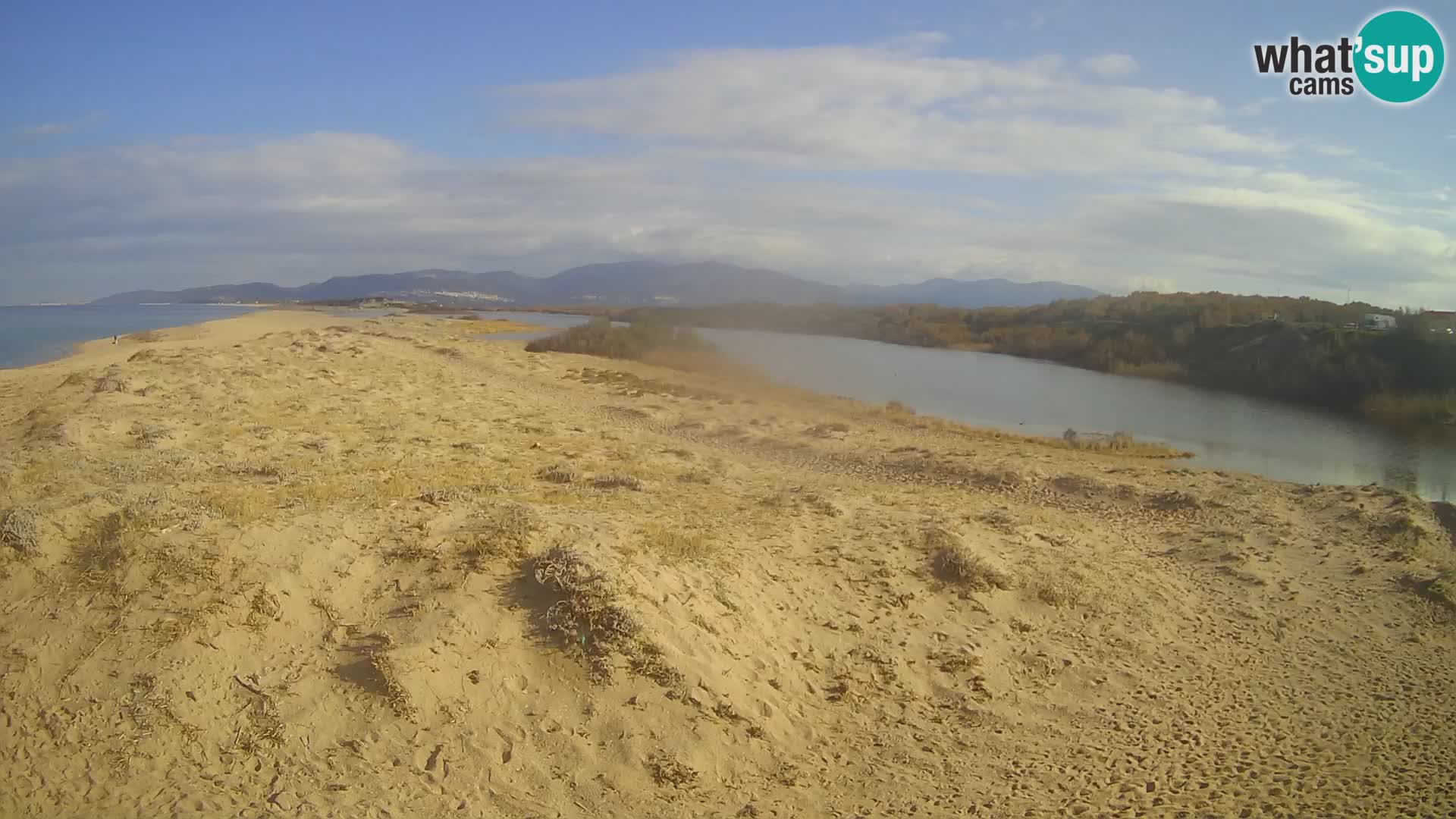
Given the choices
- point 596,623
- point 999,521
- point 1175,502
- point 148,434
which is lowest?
point 1175,502

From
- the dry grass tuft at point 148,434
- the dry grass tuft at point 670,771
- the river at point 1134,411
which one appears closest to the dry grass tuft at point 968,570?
the dry grass tuft at point 670,771

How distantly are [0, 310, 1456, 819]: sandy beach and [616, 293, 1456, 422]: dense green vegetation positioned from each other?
19885 mm

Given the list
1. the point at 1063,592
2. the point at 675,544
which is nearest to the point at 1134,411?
the point at 1063,592

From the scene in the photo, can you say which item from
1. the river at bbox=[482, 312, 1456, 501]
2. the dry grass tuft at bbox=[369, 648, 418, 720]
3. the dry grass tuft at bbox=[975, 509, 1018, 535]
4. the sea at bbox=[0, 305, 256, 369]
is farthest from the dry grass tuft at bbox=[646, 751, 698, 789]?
the sea at bbox=[0, 305, 256, 369]

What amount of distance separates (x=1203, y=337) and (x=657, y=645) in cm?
3921

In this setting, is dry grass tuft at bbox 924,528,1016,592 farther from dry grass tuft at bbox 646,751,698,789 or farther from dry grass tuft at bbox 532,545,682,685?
dry grass tuft at bbox 646,751,698,789

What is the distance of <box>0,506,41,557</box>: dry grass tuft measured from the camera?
6391mm

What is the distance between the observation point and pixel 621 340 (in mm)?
37000

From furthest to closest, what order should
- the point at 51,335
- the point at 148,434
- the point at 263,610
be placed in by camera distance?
the point at 51,335 → the point at 148,434 → the point at 263,610

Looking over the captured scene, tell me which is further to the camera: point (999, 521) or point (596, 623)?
point (999, 521)

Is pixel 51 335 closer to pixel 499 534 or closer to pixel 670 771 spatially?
pixel 499 534

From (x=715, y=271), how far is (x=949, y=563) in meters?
35.9

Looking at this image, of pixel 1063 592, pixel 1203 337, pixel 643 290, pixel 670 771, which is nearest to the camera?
pixel 670 771

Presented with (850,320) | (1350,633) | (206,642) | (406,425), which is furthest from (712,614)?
(850,320)
